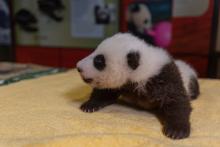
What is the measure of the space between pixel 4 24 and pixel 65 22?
0.58 m

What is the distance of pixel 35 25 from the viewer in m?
2.53

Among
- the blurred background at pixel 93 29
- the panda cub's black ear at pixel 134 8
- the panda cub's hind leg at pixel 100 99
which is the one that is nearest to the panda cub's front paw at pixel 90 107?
the panda cub's hind leg at pixel 100 99

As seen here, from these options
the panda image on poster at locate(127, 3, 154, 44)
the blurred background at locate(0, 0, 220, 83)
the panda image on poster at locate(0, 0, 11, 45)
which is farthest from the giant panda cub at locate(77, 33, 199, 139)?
the panda image on poster at locate(0, 0, 11, 45)

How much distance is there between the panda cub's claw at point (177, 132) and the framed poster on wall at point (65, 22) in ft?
4.93

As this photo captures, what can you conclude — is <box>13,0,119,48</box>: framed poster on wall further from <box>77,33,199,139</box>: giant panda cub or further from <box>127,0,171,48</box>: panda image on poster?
<box>77,33,199,139</box>: giant panda cub

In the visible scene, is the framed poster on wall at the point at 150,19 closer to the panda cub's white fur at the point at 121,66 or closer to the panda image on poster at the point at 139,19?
the panda image on poster at the point at 139,19

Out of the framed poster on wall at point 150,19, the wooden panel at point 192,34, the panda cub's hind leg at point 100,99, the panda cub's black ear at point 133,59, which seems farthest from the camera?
the framed poster on wall at point 150,19

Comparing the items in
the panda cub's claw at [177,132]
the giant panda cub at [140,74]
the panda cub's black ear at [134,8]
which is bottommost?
the panda cub's claw at [177,132]

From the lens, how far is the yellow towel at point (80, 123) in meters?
0.71

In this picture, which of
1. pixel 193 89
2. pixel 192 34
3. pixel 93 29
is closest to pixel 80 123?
pixel 193 89

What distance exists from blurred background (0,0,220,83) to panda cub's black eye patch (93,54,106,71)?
838 mm

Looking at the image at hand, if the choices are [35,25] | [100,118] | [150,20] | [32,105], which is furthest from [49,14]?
[100,118]

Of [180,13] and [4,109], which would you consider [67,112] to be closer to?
[4,109]

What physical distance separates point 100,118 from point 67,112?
4.4 inches
